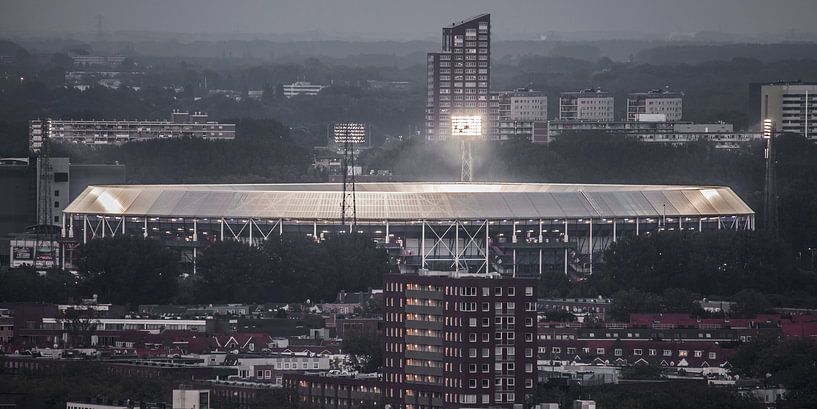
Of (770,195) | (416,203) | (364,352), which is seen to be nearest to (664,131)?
(770,195)

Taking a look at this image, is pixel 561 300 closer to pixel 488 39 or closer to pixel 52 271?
pixel 52 271

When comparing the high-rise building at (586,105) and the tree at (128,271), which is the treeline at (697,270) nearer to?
the tree at (128,271)

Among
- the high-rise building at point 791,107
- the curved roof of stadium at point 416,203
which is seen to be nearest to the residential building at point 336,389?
the curved roof of stadium at point 416,203

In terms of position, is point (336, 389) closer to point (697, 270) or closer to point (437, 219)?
point (697, 270)

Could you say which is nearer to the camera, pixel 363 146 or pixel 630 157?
pixel 630 157

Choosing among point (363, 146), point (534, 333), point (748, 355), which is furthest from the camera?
point (363, 146)

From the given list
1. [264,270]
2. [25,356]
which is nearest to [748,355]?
[25,356]

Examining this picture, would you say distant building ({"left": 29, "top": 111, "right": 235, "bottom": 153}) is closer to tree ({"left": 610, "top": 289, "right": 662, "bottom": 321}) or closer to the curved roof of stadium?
the curved roof of stadium

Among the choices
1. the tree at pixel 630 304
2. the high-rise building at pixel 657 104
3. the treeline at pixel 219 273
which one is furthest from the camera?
the high-rise building at pixel 657 104
